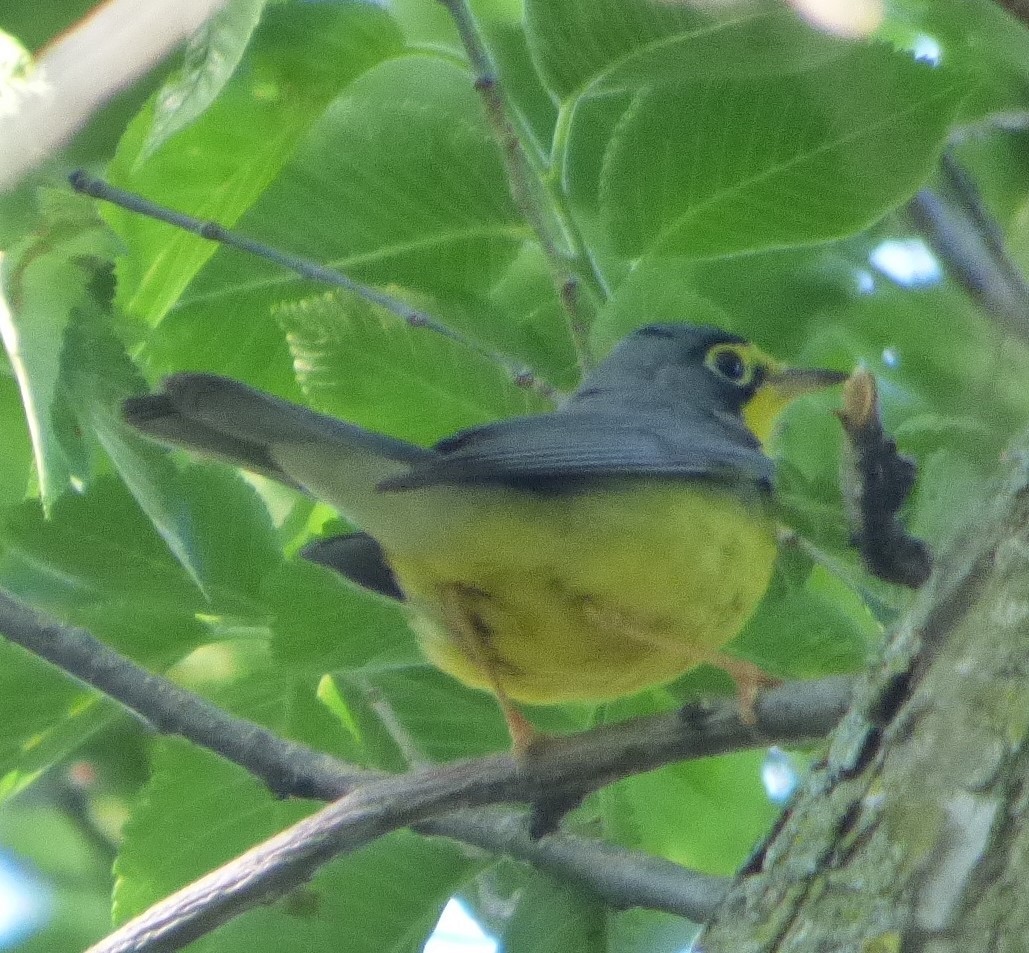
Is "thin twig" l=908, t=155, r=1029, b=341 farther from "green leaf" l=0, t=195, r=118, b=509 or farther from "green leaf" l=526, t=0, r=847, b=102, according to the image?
"green leaf" l=0, t=195, r=118, b=509

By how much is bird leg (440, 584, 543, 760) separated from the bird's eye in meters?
1.23

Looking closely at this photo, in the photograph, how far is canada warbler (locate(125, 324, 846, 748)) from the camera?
3412 millimetres

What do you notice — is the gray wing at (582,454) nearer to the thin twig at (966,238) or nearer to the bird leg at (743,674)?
the bird leg at (743,674)

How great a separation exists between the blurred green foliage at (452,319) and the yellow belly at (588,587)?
14cm

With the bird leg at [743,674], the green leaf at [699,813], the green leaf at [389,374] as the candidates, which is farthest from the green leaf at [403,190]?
the green leaf at [699,813]

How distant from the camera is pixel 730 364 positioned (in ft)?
14.7

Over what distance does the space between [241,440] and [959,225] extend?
199cm

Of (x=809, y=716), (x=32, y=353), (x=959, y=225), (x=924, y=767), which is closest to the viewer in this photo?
(x=924, y=767)

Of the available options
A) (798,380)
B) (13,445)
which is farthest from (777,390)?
(13,445)

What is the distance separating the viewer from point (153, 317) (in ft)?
10.5

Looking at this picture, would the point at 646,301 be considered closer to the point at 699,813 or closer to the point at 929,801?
the point at 699,813

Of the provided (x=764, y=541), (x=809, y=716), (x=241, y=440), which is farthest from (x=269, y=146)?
(x=809, y=716)

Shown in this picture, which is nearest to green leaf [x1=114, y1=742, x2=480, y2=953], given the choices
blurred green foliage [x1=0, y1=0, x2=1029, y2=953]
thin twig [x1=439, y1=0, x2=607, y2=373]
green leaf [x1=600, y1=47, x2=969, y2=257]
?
blurred green foliage [x1=0, y1=0, x2=1029, y2=953]

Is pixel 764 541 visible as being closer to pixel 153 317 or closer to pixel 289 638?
pixel 289 638
